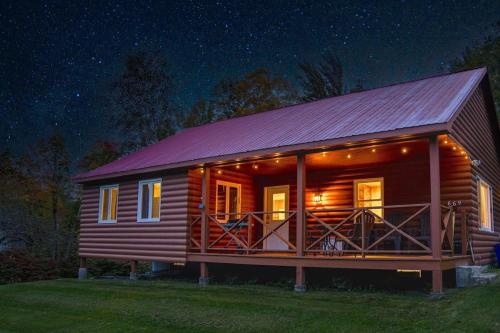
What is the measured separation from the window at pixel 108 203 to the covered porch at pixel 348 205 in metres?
4.03

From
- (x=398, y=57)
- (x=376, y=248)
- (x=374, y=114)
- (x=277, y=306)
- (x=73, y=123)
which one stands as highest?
(x=398, y=57)

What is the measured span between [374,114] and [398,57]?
19621 millimetres

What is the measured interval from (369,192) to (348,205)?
710 millimetres

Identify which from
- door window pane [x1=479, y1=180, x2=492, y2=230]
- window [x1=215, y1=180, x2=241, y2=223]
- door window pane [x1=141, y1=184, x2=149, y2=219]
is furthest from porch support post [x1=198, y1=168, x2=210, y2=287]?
door window pane [x1=479, y1=180, x2=492, y2=230]

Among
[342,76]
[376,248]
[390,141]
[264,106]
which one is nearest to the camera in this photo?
[390,141]

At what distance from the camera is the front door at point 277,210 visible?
1648 centimetres

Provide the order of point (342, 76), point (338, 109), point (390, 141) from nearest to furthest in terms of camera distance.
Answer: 1. point (390, 141)
2. point (338, 109)
3. point (342, 76)

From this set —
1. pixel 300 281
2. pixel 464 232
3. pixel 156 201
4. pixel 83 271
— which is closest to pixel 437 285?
pixel 464 232

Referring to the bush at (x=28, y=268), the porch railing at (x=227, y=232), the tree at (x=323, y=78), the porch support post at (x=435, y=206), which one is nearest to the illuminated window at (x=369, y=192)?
the porch railing at (x=227, y=232)

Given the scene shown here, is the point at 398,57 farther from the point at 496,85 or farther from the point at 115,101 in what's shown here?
the point at 115,101

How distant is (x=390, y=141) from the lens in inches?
443

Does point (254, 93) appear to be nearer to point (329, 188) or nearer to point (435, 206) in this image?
point (329, 188)

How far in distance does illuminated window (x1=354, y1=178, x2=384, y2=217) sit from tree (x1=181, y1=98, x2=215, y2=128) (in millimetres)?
22034

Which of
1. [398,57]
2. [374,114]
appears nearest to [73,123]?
[398,57]
